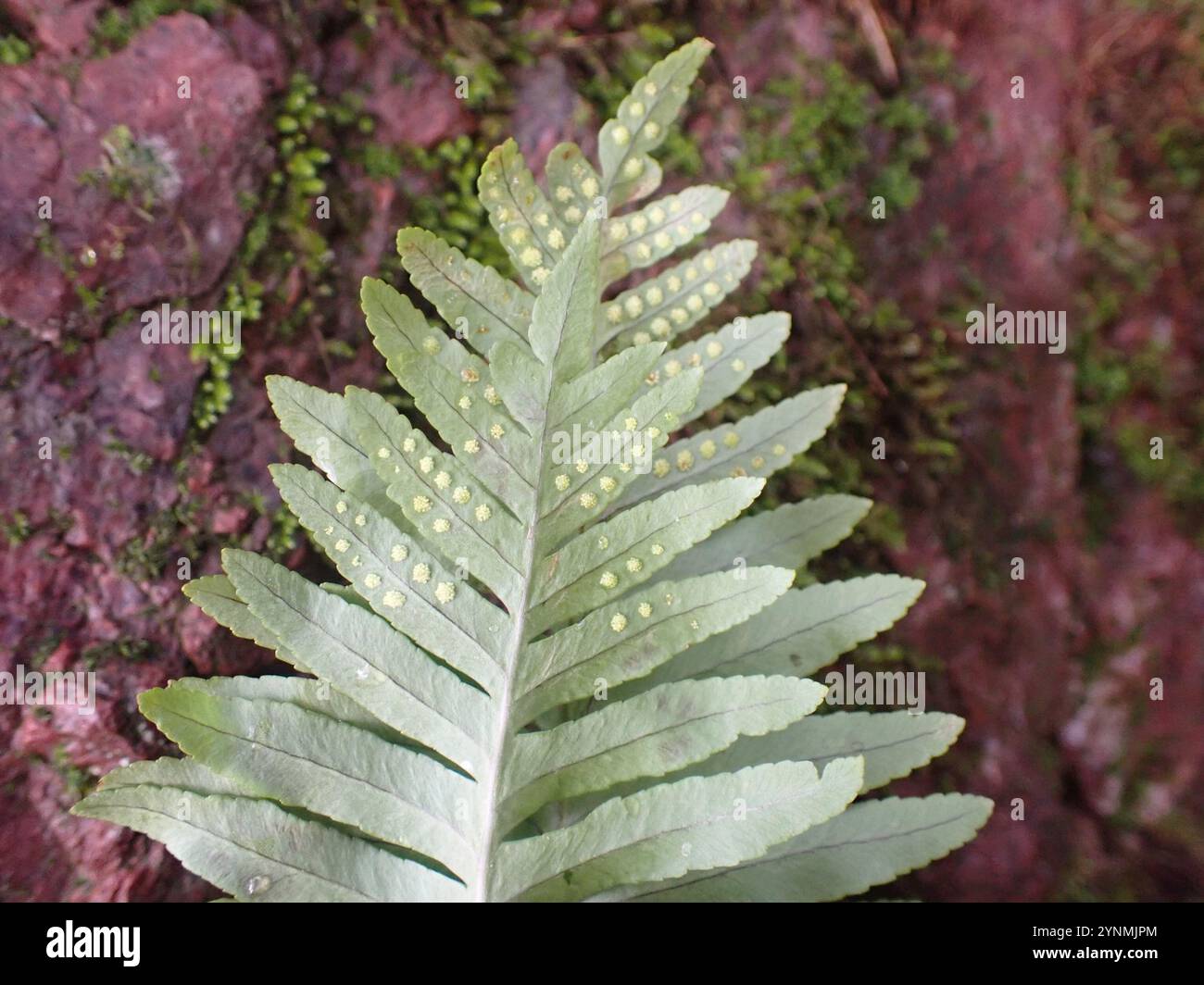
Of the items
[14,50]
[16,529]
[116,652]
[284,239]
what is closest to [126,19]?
[14,50]

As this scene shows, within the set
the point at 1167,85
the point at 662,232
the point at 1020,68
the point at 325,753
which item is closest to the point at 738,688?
the point at 325,753

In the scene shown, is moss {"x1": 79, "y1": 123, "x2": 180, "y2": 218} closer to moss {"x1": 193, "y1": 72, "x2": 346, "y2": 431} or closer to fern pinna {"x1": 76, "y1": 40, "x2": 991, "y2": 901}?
moss {"x1": 193, "y1": 72, "x2": 346, "y2": 431}

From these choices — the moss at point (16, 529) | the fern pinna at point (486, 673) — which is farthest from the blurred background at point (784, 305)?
the fern pinna at point (486, 673)

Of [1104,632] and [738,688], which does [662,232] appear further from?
[1104,632]

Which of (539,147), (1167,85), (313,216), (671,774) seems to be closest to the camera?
(671,774)

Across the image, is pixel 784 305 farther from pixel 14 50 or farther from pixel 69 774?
pixel 69 774

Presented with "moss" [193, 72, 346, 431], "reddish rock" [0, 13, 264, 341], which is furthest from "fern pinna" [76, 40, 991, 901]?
"reddish rock" [0, 13, 264, 341]
